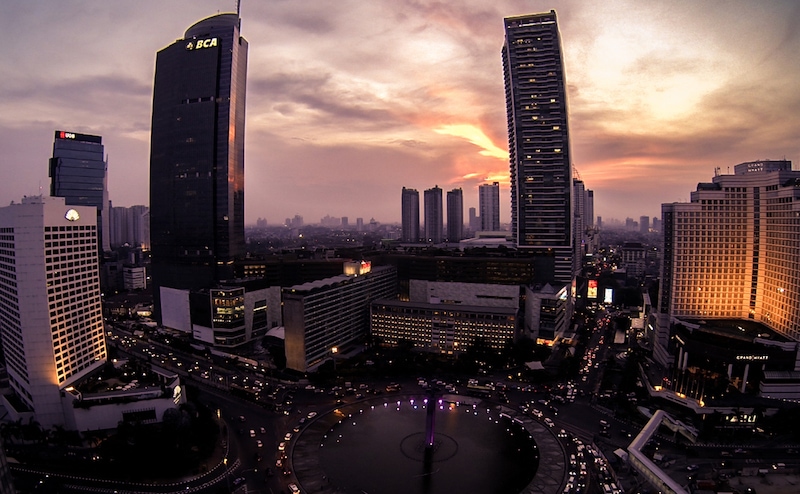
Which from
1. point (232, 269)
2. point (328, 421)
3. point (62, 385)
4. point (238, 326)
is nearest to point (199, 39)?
point (232, 269)

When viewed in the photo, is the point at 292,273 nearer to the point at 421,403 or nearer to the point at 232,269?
the point at 232,269

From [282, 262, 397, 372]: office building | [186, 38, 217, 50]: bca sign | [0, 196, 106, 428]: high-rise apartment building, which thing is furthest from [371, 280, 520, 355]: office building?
[186, 38, 217, 50]: bca sign

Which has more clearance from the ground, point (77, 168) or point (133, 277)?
point (77, 168)

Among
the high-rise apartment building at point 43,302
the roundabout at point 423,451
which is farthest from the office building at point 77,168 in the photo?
the roundabout at point 423,451

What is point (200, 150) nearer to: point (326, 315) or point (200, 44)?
point (200, 44)

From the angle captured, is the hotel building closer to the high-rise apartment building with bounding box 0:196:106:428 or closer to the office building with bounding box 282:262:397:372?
the office building with bounding box 282:262:397:372

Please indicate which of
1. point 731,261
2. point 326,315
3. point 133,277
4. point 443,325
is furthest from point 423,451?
point 133,277
